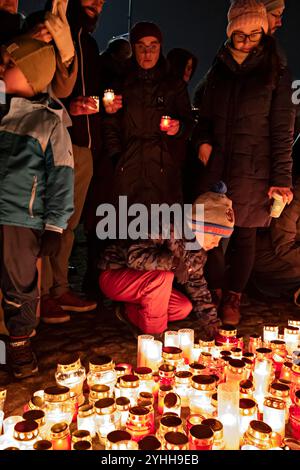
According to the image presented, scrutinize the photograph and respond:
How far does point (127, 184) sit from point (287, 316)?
1.82 meters

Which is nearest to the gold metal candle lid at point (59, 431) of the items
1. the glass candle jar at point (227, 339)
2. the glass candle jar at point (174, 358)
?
the glass candle jar at point (174, 358)

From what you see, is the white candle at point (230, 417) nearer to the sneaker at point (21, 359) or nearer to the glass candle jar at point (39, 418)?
the glass candle jar at point (39, 418)

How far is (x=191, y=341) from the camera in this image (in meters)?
2.69

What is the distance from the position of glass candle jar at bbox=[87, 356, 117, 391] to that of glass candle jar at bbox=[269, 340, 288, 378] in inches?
39.8

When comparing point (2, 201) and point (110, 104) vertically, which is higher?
point (110, 104)

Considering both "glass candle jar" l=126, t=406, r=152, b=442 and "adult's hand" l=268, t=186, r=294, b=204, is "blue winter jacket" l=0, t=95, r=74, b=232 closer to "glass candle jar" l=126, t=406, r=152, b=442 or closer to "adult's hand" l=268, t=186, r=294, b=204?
"glass candle jar" l=126, t=406, r=152, b=442

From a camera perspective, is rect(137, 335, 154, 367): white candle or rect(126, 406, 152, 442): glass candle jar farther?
rect(137, 335, 154, 367): white candle

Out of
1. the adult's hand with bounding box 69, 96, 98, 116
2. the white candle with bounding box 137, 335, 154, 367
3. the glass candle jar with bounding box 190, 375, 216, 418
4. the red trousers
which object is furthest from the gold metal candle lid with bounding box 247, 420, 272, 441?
the adult's hand with bounding box 69, 96, 98, 116

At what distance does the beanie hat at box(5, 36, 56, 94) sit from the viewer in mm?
2518

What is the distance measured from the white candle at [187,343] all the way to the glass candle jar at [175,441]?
1008 millimetres

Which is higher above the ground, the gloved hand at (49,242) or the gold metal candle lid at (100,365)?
the gloved hand at (49,242)

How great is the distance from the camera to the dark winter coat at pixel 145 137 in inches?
142
